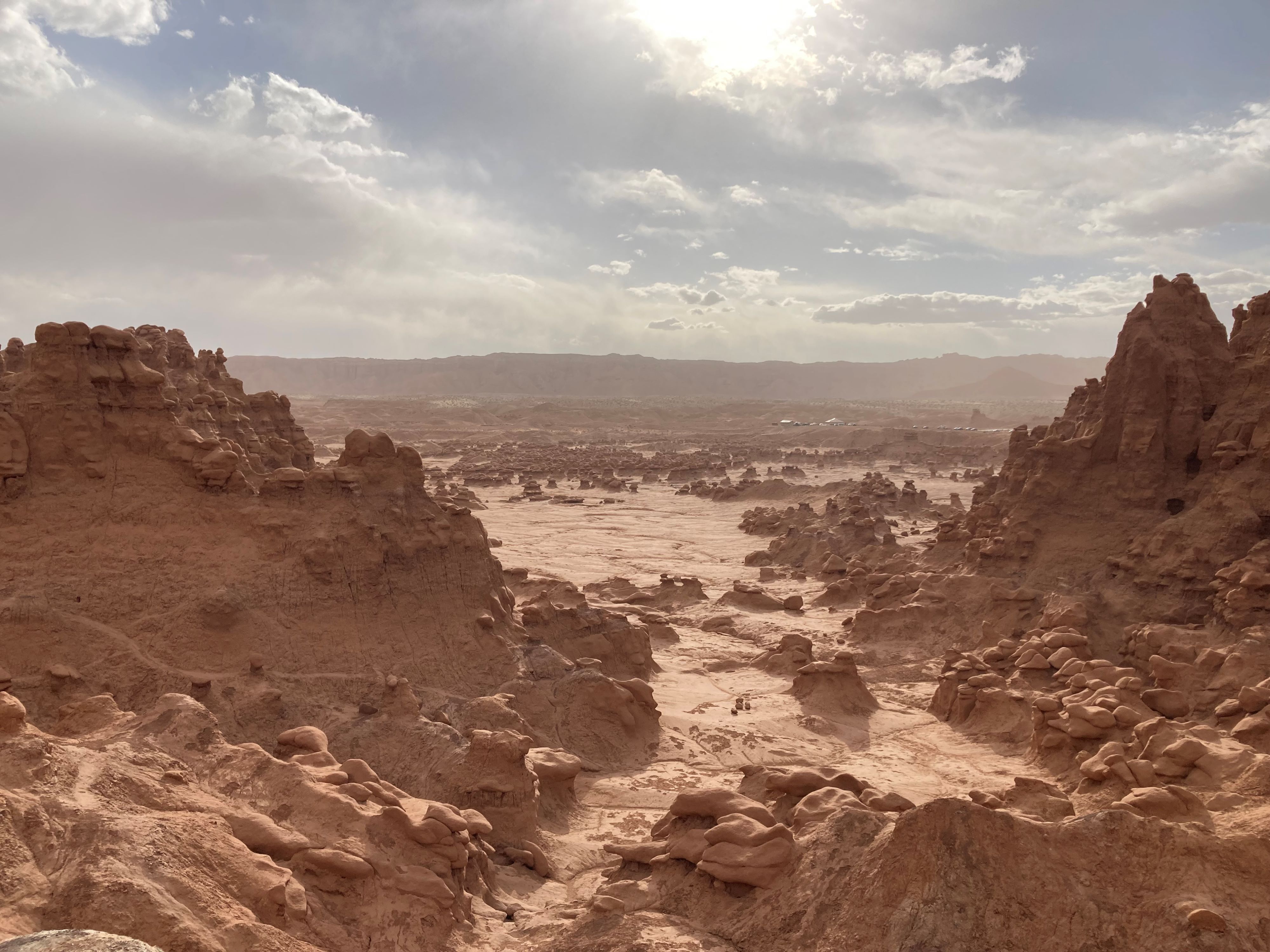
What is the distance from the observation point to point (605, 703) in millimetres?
9094

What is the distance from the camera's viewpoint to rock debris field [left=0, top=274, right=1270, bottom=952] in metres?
4.42

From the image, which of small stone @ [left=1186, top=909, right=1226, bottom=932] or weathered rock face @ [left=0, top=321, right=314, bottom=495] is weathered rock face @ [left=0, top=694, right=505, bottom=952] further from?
small stone @ [left=1186, top=909, right=1226, bottom=932]

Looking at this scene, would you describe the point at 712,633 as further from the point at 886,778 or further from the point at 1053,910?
the point at 1053,910

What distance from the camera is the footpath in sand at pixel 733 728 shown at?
7473 millimetres

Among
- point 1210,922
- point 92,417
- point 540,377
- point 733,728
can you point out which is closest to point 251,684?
point 92,417

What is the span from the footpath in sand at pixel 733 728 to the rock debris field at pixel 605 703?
0.21 feet

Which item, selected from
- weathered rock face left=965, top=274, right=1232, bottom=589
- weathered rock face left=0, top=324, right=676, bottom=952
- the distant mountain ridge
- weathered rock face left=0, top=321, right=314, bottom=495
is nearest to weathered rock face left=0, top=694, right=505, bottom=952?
weathered rock face left=0, top=324, right=676, bottom=952

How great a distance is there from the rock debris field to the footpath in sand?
0.21 feet

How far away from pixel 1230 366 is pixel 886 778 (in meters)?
8.70

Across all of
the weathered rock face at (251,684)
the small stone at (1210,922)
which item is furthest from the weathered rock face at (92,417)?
the small stone at (1210,922)

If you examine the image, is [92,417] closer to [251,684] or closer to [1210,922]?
[251,684]

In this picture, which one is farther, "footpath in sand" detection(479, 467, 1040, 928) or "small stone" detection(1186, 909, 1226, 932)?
"footpath in sand" detection(479, 467, 1040, 928)

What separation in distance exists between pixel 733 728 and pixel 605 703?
1.79 metres

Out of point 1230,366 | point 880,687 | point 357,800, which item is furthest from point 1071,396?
point 357,800
